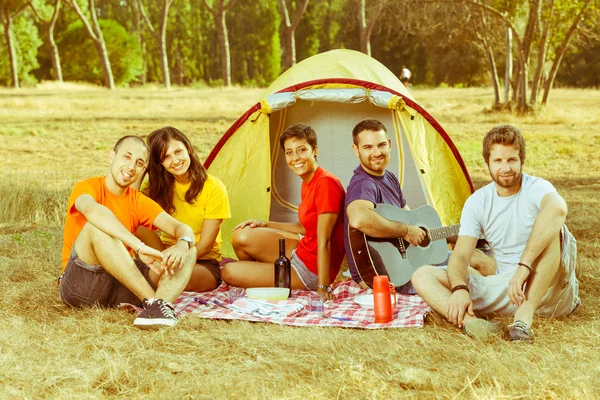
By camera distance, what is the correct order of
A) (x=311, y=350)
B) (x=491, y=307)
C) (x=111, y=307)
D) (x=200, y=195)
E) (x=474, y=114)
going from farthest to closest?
1. (x=474, y=114)
2. (x=200, y=195)
3. (x=111, y=307)
4. (x=491, y=307)
5. (x=311, y=350)

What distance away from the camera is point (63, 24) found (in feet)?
111

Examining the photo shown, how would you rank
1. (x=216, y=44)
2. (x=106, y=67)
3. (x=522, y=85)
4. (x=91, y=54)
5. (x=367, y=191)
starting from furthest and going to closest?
(x=216, y=44) → (x=91, y=54) → (x=106, y=67) → (x=522, y=85) → (x=367, y=191)

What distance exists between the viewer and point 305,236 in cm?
423

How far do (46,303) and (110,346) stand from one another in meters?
0.88

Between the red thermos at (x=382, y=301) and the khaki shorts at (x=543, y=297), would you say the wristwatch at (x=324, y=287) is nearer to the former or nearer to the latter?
the red thermos at (x=382, y=301)

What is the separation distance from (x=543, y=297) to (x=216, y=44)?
36935 millimetres

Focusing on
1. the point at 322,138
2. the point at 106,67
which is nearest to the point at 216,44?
the point at 106,67

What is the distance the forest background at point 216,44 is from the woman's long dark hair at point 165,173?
1836 centimetres

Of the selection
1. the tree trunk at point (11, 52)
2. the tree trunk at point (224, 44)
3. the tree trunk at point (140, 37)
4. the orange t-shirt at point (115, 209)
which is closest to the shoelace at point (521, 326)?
the orange t-shirt at point (115, 209)

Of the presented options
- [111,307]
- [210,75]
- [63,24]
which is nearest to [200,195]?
[111,307]

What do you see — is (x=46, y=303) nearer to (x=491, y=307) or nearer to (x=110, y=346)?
(x=110, y=346)

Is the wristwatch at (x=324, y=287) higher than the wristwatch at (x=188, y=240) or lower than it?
lower

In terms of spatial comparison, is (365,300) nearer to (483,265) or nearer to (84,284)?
(483,265)

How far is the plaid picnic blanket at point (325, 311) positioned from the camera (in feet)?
11.7
